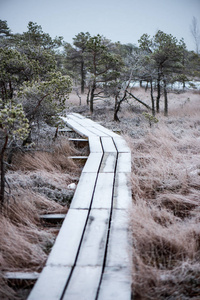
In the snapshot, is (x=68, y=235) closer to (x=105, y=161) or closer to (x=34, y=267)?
(x=34, y=267)

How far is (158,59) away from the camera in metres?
11.5

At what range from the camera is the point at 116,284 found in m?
1.65

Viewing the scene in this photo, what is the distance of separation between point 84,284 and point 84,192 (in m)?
1.56

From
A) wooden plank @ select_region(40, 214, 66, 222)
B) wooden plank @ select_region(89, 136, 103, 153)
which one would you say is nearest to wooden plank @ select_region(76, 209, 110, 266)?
wooden plank @ select_region(40, 214, 66, 222)

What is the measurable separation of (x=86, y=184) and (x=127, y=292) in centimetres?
193

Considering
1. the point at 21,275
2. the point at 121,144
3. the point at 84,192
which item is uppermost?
the point at 121,144

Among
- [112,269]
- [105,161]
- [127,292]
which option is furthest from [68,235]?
[105,161]

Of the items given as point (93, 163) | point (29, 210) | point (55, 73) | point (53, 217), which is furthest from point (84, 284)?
point (55, 73)

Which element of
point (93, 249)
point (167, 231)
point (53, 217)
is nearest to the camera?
point (93, 249)

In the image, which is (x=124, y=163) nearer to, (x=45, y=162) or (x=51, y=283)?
(x=45, y=162)

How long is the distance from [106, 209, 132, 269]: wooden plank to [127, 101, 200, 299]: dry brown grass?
0.24 feet

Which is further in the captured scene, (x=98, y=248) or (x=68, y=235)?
(x=68, y=235)

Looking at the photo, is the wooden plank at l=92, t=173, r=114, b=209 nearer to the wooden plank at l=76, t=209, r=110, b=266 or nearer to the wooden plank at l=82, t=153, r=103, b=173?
the wooden plank at l=76, t=209, r=110, b=266

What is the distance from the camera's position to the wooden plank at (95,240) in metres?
1.88
